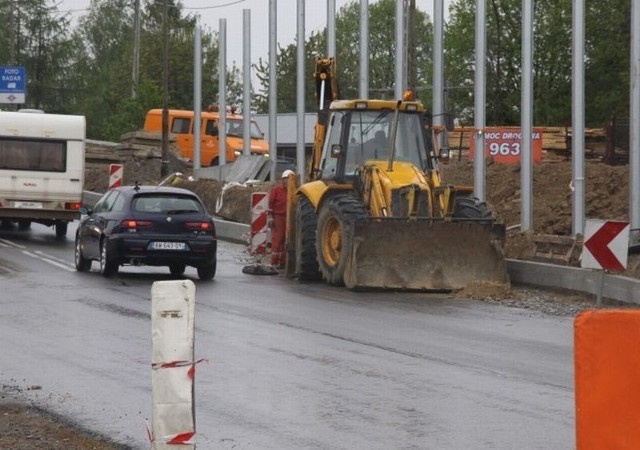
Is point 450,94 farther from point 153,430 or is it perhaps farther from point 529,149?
point 153,430

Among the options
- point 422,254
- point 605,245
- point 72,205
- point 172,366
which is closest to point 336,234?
point 422,254

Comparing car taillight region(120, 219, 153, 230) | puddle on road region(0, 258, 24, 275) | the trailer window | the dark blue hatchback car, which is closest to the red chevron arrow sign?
the dark blue hatchback car

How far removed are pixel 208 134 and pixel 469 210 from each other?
31570mm

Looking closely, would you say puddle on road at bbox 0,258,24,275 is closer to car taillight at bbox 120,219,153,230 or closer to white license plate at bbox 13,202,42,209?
car taillight at bbox 120,219,153,230

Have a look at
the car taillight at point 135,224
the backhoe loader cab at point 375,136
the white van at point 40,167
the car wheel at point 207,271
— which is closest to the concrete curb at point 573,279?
the backhoe loader cab at point 375,136

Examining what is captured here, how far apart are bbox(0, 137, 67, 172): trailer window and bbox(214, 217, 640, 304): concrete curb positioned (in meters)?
12.7

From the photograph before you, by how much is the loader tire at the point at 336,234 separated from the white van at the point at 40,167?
11.2m

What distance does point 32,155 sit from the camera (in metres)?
34.7

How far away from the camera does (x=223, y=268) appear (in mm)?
28766

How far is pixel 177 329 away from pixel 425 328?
33.2 feet

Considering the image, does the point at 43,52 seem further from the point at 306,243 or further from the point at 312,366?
the point at 312,366

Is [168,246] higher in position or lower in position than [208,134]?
lower

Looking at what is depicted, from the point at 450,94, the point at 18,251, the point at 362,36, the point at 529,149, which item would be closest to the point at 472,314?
the point at 529,149

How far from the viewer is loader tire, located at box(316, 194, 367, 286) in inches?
934
